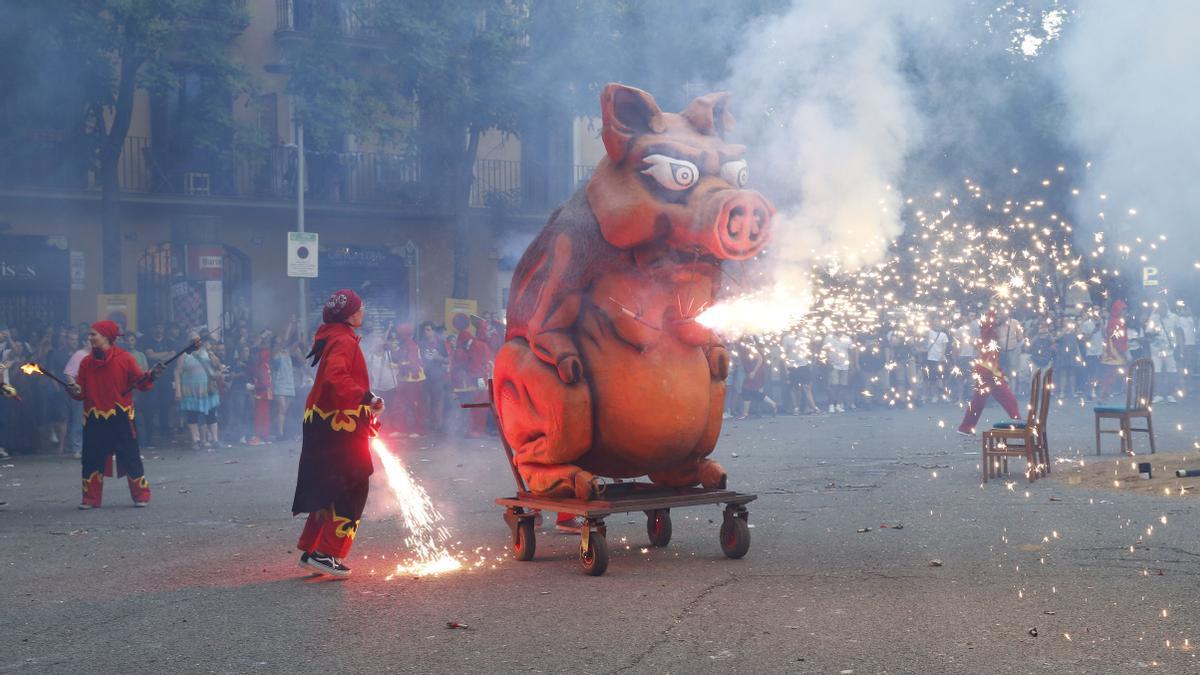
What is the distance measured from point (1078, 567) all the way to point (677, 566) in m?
2.28

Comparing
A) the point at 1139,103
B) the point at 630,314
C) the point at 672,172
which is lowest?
the point at 630,314

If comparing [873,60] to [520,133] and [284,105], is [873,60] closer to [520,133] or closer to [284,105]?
[520,133]

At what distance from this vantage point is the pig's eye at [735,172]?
27.4 ft

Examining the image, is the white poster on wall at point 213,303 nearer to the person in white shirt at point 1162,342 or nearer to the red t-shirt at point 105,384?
the red t-shirt at point 105,384

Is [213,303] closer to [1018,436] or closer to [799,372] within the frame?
[799,372]

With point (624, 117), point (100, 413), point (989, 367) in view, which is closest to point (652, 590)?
point (624, 117)

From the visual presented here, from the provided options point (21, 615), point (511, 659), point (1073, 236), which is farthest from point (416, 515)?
point (1073, 236)

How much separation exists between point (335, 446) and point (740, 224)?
110 inches

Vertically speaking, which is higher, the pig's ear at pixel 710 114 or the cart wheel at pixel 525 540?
the pig's ear at pixel 710 114

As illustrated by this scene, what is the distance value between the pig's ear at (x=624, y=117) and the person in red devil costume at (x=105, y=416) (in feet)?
17.6

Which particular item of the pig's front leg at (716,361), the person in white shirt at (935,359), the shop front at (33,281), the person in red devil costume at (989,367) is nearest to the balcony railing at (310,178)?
the shop front at (33,281)

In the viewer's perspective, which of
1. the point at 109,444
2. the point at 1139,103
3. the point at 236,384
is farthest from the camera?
the point at 236,384

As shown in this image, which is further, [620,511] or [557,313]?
[557,313]

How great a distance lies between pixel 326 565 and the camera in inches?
307
